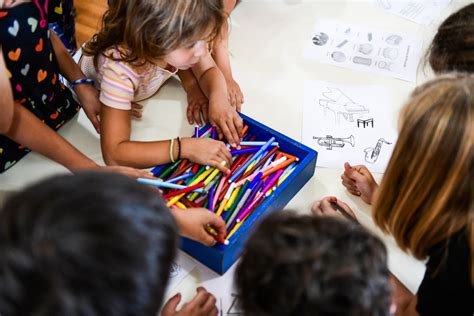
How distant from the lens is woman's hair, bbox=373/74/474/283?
1.86 ft

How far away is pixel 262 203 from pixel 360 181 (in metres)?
0.19

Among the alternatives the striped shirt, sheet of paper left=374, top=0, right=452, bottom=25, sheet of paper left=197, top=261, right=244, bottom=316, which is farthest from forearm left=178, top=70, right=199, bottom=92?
sheet of paper left=374, top=0, right=452, bottom=25

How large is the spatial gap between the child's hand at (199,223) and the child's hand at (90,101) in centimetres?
32

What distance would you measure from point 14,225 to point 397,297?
571 millimetres

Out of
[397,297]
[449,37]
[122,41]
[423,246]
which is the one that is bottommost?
[397,297]

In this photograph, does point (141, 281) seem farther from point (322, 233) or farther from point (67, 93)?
point (67, 93)

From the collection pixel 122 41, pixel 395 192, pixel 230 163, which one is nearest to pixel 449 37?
pixel 395 192

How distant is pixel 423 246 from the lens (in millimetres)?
670

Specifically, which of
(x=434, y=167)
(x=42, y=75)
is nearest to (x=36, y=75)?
(x=42, y=75)

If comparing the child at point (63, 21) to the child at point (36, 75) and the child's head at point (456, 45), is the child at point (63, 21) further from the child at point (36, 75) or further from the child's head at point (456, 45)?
the child's head at point (456, 45)

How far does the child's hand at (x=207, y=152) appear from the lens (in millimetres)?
842

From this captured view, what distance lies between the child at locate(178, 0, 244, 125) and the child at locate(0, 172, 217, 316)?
55 centimetres

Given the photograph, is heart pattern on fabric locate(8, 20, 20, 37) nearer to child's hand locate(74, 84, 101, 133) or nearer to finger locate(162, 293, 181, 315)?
child's hand locate(74, 84, 101, 133)

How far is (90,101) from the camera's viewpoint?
37.7 inches
